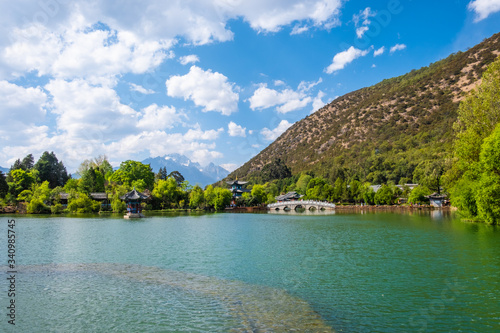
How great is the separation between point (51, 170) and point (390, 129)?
4870 inches

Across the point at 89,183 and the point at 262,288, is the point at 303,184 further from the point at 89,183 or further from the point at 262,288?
the point at 262,288

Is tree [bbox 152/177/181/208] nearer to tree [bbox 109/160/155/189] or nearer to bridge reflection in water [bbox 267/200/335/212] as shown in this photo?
tree [bbox 109/160/155/189]

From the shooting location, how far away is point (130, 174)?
82.8m

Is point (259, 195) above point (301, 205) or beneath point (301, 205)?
above

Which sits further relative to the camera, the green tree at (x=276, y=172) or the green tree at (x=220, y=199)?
the green tree at (x=276, y=172)

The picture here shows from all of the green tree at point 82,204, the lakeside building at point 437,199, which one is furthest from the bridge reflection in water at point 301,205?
the green tree at point 82,204

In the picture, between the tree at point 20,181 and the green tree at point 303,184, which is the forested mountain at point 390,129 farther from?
the tree at point 20,181

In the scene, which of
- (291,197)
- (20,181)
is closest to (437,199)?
(291,197)

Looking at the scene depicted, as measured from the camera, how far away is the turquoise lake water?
8.79m

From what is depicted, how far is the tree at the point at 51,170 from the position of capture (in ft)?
282

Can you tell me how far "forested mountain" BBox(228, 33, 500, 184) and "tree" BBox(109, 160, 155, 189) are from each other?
60.1 metres

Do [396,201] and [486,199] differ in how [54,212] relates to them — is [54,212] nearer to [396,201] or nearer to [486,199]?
[486,199]

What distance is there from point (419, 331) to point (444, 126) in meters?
119

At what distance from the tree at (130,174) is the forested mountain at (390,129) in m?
60.1
